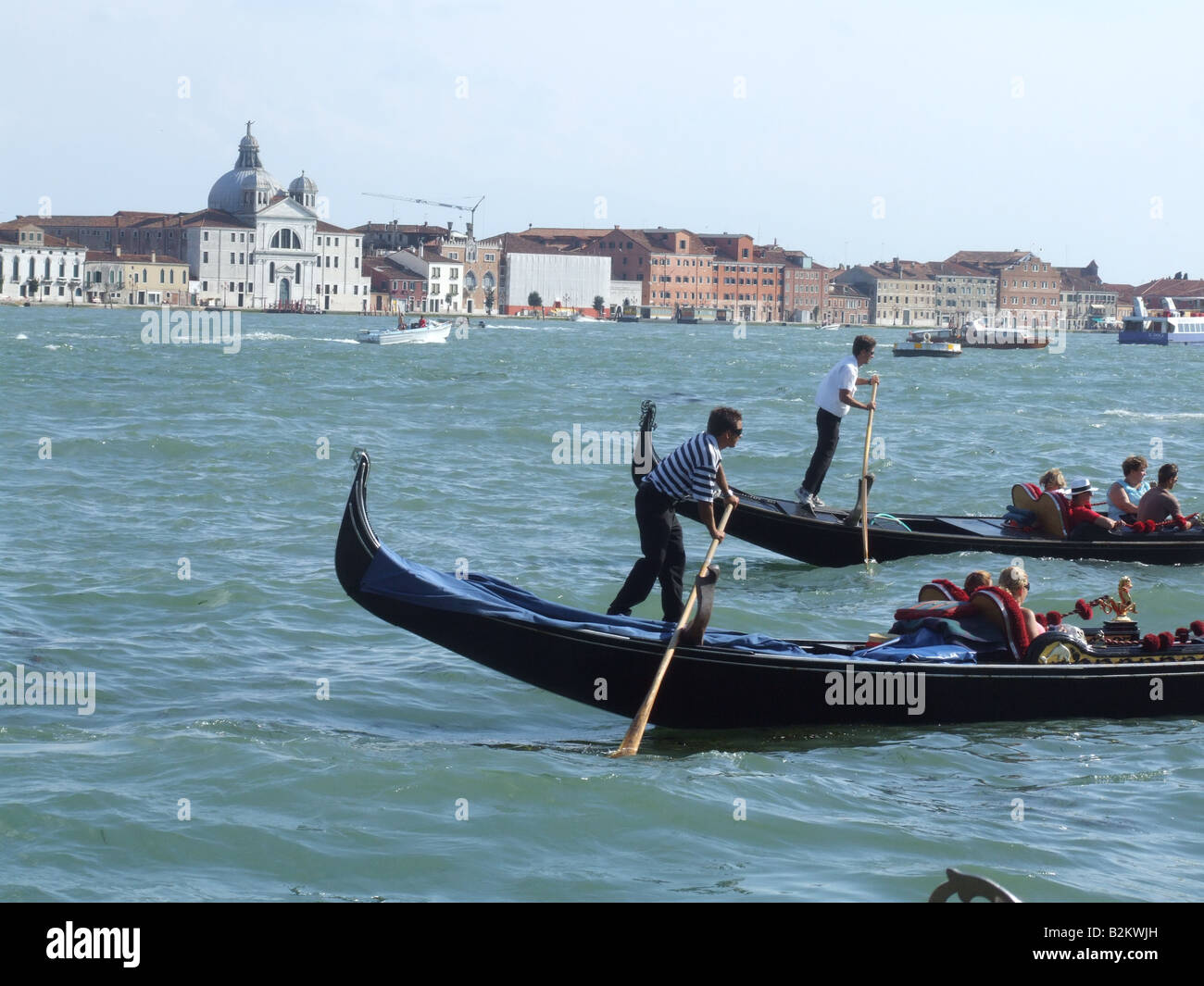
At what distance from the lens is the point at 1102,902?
395cm

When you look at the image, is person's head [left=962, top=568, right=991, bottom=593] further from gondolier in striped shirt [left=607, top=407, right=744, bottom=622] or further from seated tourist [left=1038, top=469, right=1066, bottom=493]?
seated tourist [left=1038, top=469, right=1066, bottom=493]

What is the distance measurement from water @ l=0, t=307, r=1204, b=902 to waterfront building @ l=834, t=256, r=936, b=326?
286 ft

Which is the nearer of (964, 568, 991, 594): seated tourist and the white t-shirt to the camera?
(964, 568, 991, 594): seated tourist

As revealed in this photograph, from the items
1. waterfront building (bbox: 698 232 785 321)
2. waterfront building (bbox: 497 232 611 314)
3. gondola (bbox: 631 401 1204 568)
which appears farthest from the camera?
waterfront building (bbox: 698 232 785 321)

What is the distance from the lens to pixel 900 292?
101 metres

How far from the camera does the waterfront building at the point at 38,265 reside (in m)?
78.4

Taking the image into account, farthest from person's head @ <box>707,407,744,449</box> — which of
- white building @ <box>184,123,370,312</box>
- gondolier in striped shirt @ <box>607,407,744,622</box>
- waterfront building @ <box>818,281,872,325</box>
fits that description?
waterfront building @ <box>818,281,872,325</box>

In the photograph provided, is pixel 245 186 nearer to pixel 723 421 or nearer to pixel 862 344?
pixel 862 344

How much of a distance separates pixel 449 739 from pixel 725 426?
57.4 inches

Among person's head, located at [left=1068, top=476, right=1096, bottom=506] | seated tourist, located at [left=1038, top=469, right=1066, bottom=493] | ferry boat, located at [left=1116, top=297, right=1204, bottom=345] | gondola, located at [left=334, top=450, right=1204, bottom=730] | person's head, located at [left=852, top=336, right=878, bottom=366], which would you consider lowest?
gondola, located at [left=334, top=450, right=1204, bottom=730]

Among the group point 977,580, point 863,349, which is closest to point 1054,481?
point 863,349

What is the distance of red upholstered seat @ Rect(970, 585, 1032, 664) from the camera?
17.8 feet
